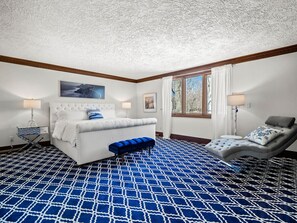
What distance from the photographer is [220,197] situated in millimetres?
2053

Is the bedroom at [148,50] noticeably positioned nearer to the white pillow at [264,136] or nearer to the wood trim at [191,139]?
the wood trim at [191,139]

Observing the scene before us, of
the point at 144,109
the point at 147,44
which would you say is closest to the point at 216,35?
the point at 147,44

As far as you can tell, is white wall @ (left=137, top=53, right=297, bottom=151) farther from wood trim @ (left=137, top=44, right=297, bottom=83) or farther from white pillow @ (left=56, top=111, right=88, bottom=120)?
white pillow @ (left=56, top=111, right=88, bottom=120)

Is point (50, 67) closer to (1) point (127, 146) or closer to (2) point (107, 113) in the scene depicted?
(2) point (107, 113)

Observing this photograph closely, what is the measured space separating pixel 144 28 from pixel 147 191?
106 inches

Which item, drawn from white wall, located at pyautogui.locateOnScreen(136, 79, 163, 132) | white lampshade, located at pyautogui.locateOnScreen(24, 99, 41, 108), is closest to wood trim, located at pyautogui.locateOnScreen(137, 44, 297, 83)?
white wall, located at pyautogui.locateOnScreen(136, 79, 163, 132)

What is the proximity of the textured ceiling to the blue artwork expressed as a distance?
1199mm

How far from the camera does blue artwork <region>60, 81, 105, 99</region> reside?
17.4 feet

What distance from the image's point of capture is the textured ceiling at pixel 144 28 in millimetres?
2160

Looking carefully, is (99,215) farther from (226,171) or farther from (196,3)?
(196,3)

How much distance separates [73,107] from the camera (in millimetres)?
5430

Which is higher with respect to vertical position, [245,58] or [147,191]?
[245,58]

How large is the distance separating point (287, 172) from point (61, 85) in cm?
636

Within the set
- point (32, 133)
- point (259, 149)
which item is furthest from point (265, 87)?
point (32, 133)
